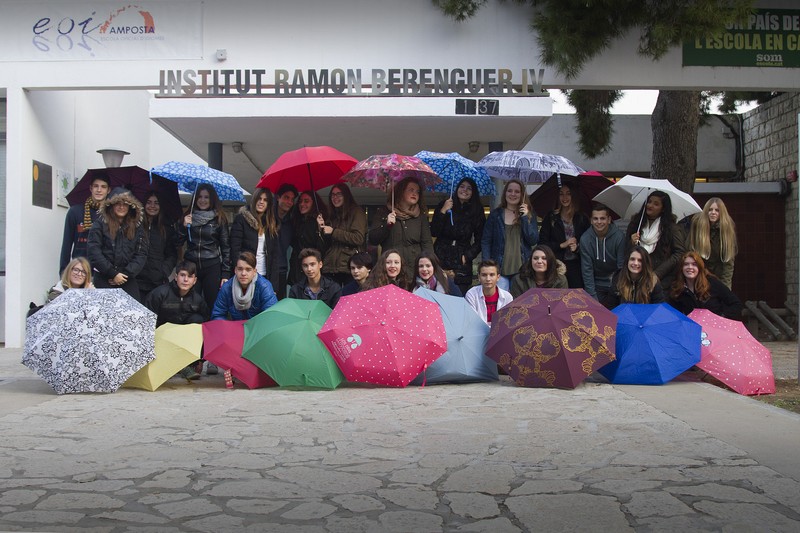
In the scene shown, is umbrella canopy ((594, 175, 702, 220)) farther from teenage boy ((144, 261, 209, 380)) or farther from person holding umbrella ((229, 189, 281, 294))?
teenage boy ((144, 261, 209, 380))

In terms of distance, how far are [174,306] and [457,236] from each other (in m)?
2.99

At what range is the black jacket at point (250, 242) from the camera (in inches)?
353

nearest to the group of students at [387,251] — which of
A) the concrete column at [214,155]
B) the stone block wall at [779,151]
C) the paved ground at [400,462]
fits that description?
the paved ground at [400,462]

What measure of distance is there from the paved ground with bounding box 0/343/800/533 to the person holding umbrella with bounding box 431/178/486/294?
2.47m

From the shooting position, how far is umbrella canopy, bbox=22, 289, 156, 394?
22.7ft

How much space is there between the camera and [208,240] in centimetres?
896

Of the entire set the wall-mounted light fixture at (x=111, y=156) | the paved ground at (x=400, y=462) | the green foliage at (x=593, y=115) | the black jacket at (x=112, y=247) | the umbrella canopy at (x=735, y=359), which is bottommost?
the paved ground at (x=400, y=462)

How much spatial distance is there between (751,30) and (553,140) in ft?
23.9

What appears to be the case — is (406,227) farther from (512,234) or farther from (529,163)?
(529,163)

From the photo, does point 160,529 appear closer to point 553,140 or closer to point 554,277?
point 554,277

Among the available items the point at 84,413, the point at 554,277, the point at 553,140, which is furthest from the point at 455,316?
the point at 553,140

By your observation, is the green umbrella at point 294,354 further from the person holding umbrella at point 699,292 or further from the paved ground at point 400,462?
the person holding umbrella at point 699,292

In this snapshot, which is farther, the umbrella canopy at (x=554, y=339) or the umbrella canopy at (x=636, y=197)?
the umbrella canopy at (x=636, y=197)

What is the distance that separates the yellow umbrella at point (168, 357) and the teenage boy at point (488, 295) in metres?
2.58
